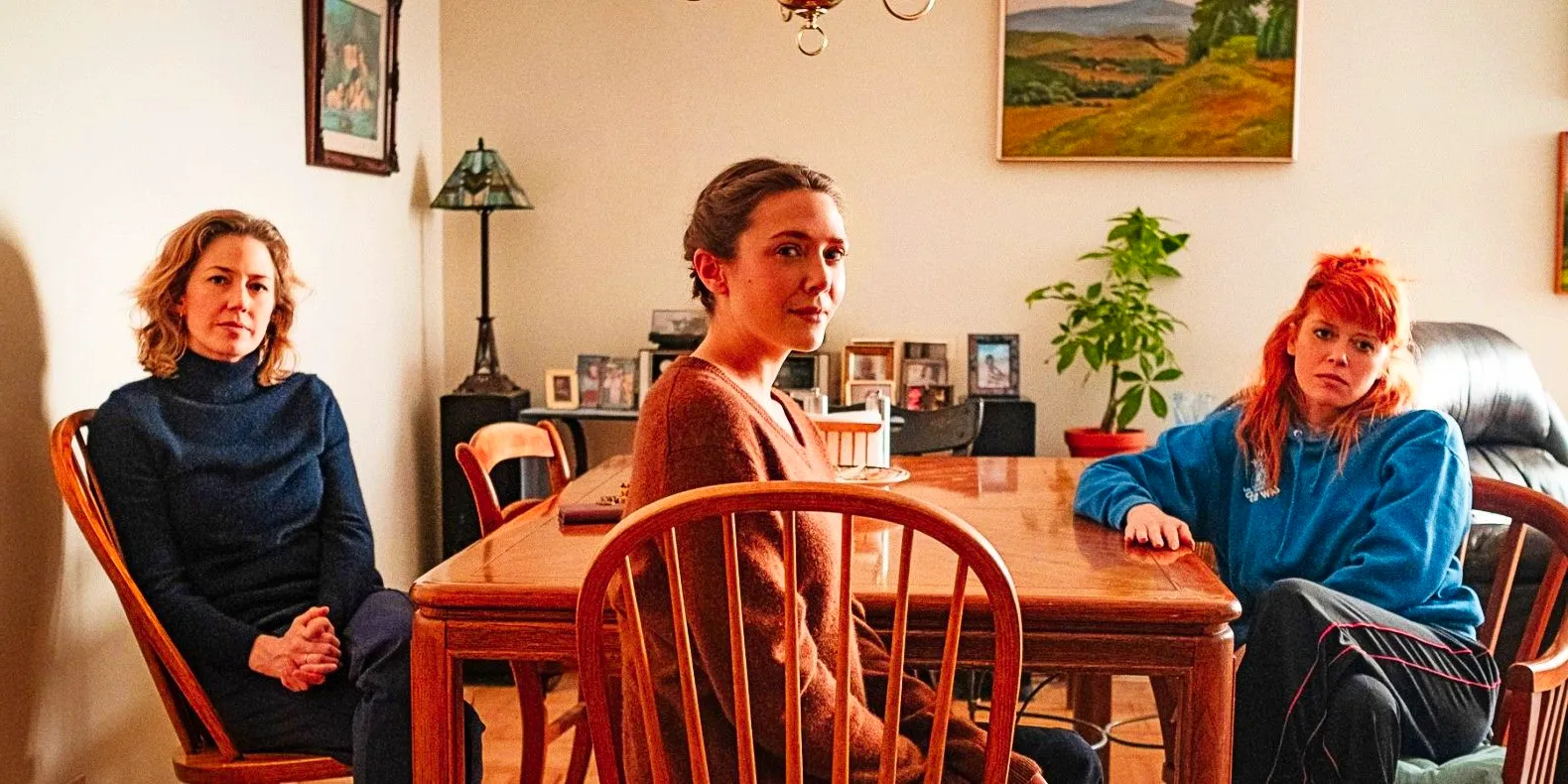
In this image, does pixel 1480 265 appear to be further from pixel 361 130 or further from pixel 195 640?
pixel 195 640

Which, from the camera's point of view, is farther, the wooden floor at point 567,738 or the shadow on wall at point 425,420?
the shadow on wall at point 425,420

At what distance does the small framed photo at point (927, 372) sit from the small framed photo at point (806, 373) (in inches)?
9.7

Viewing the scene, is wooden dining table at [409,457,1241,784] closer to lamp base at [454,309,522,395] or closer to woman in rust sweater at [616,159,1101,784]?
woman in rust sweater at [616,159,1101,784]

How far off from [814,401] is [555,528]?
0.60m

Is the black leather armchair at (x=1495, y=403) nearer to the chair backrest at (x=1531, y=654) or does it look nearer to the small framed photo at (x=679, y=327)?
the chair backrest at (x=1531, y=654)

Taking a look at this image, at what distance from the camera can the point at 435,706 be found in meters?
1.92

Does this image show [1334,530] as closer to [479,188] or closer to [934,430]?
[934,430]

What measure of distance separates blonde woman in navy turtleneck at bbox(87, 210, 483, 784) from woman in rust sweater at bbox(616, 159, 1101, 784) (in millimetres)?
869

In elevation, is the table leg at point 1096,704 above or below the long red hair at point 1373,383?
below

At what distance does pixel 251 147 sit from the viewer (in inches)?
132

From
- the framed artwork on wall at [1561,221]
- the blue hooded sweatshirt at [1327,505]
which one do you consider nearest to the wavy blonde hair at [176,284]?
the blue hooded sweatshirt at [1327,505]

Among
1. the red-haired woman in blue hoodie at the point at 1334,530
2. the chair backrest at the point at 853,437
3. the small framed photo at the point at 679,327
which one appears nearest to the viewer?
the red-haired woman in blue hoodie at the point at 1334,530

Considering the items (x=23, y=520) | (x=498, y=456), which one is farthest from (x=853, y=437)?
(x=23, y=520)

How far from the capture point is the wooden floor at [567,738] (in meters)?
3.42
